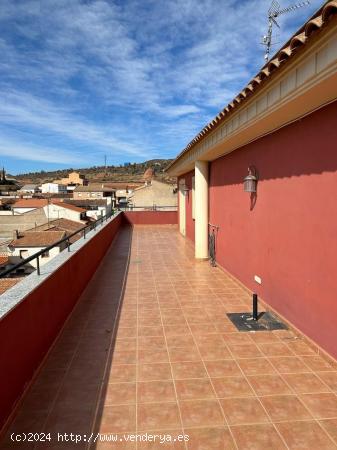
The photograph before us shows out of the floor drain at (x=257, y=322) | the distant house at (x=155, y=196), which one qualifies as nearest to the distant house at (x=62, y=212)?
the distant house at (x=155, y=196)

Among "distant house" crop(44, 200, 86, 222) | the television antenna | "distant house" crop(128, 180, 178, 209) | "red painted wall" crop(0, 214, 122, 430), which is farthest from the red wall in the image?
"distant house" crop(44, 200, 86, 222)

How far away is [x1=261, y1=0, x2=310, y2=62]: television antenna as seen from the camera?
24.4 feet

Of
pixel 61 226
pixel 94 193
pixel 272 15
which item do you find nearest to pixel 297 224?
pixel 272 15

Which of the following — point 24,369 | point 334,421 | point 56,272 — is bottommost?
point 334,421

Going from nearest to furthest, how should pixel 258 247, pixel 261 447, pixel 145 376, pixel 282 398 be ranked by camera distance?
pixel 261 447 → pixel 282 398 → pixel 145 376 → pixel 258 247

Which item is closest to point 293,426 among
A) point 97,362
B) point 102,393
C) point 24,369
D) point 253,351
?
point 253,351

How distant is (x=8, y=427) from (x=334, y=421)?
9.58 feet

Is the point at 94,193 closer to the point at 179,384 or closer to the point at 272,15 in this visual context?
the point at 272,15

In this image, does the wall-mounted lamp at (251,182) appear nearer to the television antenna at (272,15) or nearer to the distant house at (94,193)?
the television antenna at (272,15)

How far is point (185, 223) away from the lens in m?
15.7

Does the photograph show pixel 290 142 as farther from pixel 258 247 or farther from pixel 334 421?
pixel 334 421

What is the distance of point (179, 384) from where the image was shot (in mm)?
3533

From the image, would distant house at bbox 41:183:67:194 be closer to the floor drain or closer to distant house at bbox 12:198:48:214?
distant house at bbox 12:198:48:214

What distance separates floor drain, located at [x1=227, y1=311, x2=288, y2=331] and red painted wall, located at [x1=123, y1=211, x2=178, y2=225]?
16702mm
